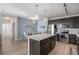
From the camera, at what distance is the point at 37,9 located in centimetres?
174

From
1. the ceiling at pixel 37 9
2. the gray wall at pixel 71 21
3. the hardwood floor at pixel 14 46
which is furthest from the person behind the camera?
the gray wall at pixel 71 21

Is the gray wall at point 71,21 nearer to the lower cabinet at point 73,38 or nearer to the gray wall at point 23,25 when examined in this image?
the lower cabinet at point 73,38

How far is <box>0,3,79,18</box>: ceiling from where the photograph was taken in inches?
63.1

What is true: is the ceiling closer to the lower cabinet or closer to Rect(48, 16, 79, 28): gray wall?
Rect(48, 16, 79, 28): gray wall

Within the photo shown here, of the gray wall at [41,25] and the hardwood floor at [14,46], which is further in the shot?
the gray wall at [41,25]

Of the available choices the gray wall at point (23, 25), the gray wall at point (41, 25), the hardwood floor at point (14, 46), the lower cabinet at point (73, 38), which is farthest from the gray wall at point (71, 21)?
the hardwood floor at point (14, 46)

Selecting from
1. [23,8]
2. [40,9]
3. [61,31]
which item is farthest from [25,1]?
[61,31]

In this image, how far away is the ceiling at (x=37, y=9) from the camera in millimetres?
1603

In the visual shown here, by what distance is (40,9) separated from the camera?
1.74m

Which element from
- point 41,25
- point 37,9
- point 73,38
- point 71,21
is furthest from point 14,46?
point 71,21

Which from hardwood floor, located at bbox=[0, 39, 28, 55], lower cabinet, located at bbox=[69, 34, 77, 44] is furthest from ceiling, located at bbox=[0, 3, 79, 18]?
hardwood floor, located at bbox=[0, 39, 28, 55]

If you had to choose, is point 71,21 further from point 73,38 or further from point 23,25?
point 23,25

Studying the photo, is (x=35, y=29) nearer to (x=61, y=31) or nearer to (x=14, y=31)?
(x=14, y=31)

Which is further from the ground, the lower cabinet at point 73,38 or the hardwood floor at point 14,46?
the lower cabinet at point 73,38
